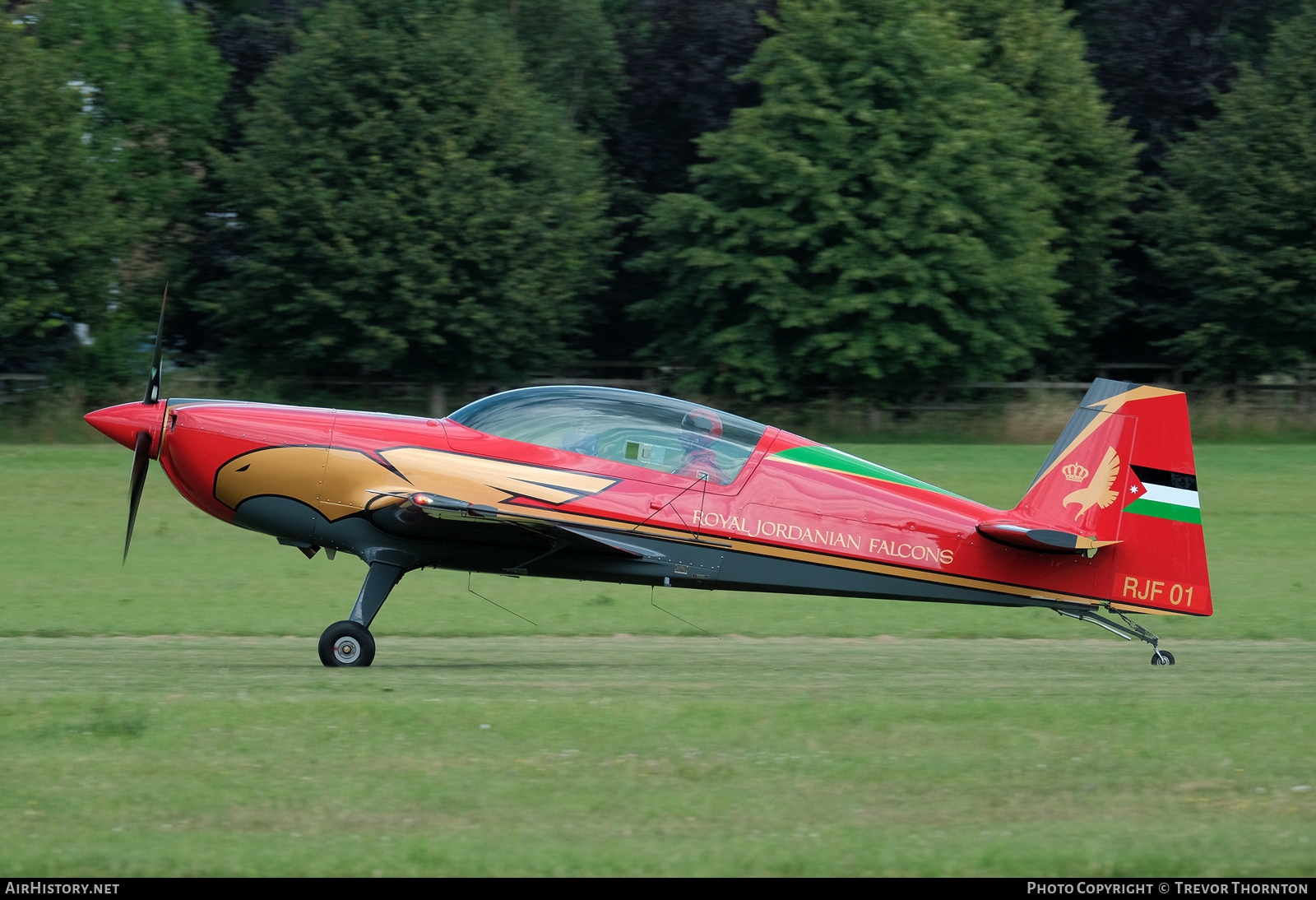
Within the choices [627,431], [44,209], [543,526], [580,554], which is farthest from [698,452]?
[44,209]

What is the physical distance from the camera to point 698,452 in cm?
1099

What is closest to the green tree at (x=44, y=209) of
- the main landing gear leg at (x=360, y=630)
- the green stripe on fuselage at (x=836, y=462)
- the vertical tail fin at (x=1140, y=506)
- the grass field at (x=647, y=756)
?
the grass field at (x=647, y=756)

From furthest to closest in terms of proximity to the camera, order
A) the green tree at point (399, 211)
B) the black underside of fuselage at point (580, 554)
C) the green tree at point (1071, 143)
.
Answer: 1. the green tree at point (1071, 143)
2. the green tree at point (399, 211)
3. the black underside of fuselage at point (580, 554)

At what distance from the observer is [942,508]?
443 inches

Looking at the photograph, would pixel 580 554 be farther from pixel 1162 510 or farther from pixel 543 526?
pixel 1162 510

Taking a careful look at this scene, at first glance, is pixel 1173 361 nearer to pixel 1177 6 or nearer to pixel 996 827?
pixel 1177 6

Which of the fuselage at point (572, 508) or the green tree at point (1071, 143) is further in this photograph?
the green tree at point (1071, 143)

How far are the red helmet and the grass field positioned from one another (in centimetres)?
188

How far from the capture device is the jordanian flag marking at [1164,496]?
11320 millimetres

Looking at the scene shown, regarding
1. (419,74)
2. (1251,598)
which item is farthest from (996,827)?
(419,74)

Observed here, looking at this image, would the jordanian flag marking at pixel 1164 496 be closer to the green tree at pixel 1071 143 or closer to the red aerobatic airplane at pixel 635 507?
the red aerobatic airplane at pixel 635 507

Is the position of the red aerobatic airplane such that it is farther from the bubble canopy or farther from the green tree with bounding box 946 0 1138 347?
the green tree with bounding box 946 0 1138 347

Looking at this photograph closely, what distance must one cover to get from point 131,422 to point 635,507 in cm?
397

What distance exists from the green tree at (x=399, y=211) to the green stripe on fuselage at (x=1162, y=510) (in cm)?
2315
